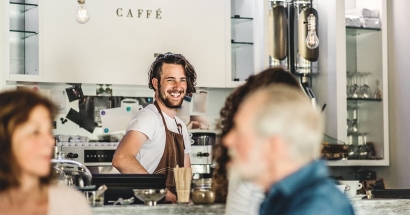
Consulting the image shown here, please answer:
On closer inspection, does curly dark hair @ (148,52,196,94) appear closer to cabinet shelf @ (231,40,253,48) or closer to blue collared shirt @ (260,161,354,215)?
cabinet shelf @ (231,40,253,48)

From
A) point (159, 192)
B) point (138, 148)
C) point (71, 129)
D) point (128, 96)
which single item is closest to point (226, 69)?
point (128, 96)

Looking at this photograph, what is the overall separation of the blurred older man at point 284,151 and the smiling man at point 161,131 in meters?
2.70

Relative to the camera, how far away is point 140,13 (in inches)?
252

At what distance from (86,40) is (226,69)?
1182mm

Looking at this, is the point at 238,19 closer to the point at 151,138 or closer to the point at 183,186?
the point at 151,138

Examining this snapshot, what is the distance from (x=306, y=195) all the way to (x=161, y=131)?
3022 mm

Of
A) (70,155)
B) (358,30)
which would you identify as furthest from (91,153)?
(358,30)

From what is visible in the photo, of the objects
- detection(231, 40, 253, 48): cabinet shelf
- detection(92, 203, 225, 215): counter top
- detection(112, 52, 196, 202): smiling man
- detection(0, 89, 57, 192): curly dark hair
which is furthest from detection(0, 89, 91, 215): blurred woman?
detection(231, 40, 253, 48): cabinet shelf

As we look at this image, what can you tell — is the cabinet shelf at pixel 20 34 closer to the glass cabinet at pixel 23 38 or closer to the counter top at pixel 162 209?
the glass cabinet at pixel 23 38

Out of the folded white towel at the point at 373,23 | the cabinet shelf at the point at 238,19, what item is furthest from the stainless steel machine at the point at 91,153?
the folded white towel at the point at 373,23

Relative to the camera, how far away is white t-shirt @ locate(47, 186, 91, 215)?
2361mm

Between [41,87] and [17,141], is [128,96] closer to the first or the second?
[41,87]

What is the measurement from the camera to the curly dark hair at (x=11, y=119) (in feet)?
7.05

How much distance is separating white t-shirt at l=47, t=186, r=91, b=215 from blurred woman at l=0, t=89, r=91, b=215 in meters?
0.06
